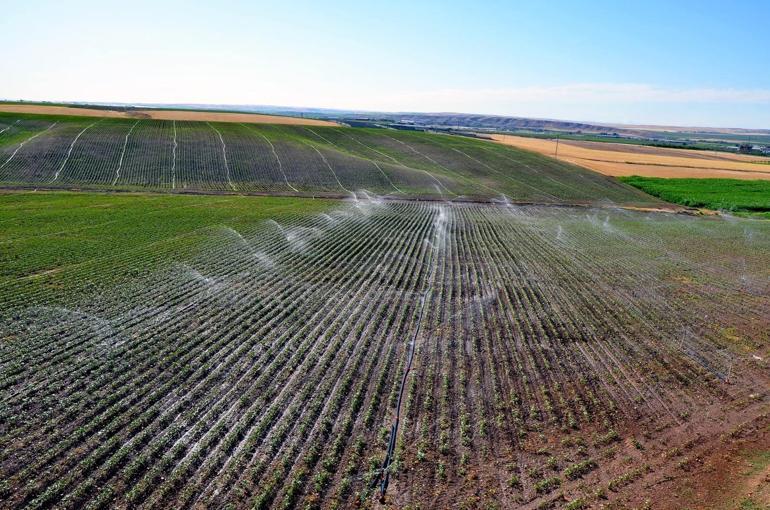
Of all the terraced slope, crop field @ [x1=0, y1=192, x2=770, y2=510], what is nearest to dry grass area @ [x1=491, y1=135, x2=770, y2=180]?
the terraced slope

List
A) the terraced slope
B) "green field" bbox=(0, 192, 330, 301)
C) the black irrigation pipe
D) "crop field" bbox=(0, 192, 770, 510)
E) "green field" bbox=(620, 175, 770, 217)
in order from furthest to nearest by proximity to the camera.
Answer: "green field" bbox=(620, 175, 770, 217), the terraced slope, "green field" bbox=(0, 192, 330, 301), "crop field" bbox=(0, 192, 770, 510), the black irrigation pipe

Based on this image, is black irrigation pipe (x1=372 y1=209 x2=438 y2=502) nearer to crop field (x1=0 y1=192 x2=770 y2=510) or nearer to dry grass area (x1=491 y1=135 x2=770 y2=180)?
crop field (x1=0 y1=192 x2=770 y2=510)

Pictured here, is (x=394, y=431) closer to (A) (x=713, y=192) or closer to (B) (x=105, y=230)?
(B) (x=105, y=230)

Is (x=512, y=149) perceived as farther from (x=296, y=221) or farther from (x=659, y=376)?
(x=659, y=376)

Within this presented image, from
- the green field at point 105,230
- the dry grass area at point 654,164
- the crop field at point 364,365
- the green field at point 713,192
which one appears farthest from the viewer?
the dry grass area at point 654,164

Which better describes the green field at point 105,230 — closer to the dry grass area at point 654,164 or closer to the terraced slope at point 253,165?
the terraced slope at point 253,165

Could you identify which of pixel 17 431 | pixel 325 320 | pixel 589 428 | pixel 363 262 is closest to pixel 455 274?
pixel 363 262

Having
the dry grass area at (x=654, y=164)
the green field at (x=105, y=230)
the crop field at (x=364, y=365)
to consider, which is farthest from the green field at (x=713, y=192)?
the green field at (x=105, y=230)
